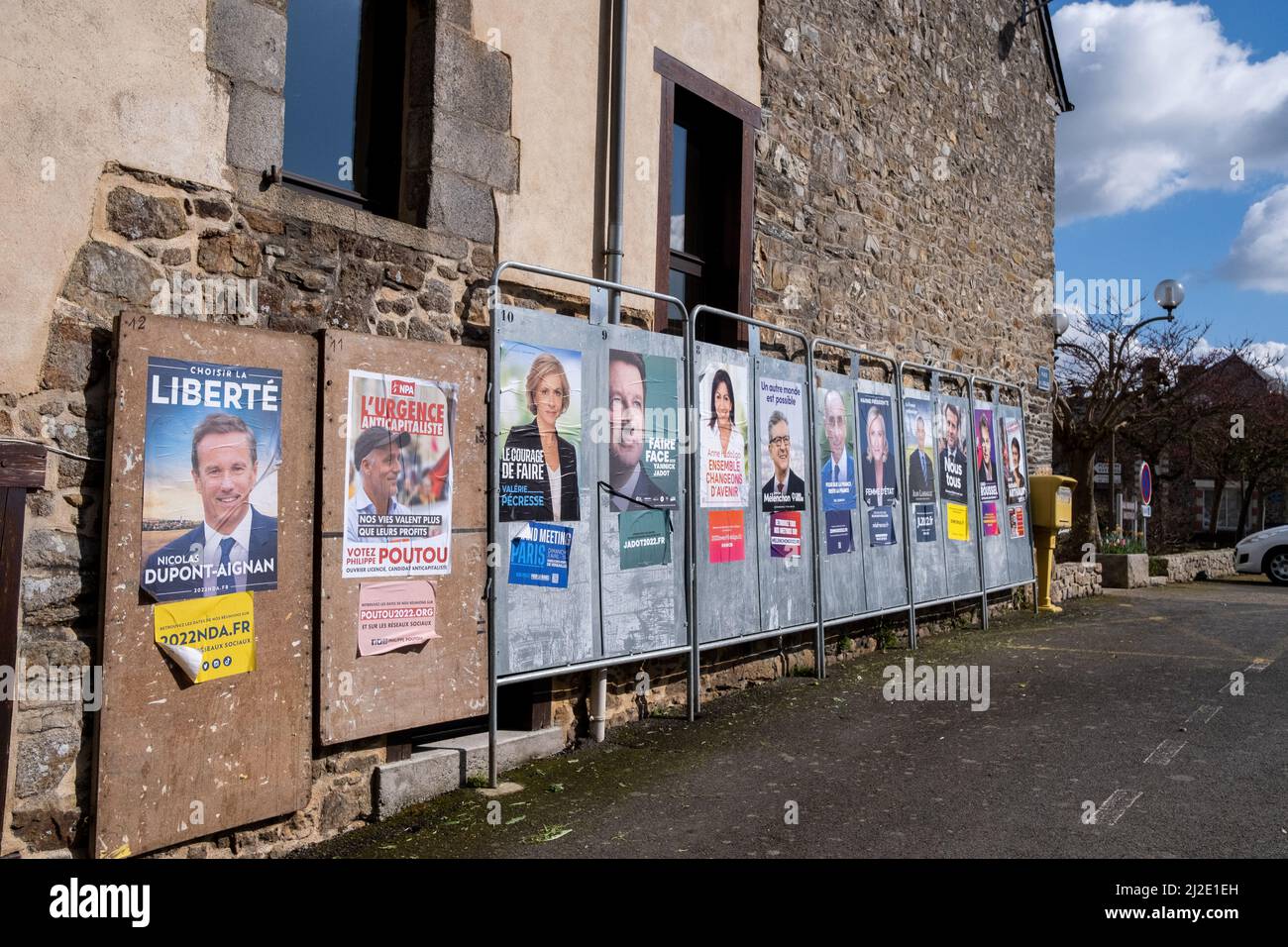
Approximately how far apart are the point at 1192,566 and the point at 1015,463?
29.8ft

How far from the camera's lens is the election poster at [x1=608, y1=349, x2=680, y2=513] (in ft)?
20.7

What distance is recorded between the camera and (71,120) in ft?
13.3

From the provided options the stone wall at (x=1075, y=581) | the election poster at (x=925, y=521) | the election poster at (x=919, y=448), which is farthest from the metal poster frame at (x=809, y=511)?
the stone wall at (x=1075, y=581)

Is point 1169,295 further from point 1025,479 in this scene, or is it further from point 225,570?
point 225,570

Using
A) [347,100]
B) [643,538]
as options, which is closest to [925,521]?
[643,538]

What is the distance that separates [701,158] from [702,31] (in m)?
0.95

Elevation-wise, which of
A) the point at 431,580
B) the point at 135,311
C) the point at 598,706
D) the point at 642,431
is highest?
the point at 135,311

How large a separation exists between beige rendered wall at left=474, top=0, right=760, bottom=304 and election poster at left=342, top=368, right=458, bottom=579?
125 cm

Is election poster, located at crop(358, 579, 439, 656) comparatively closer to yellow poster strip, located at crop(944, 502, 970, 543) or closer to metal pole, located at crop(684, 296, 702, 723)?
metal pole, located at crop(684, 296, 702, 723)

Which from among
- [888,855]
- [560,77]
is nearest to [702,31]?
[560,77]

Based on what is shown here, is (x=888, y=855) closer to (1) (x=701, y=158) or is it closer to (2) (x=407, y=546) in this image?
(2) (x=407, y=546)

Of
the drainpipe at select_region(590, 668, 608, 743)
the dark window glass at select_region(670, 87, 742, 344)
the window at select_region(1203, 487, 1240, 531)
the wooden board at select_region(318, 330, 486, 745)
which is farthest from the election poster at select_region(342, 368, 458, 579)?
the window at select_region(1203, 487, 1240, 531)

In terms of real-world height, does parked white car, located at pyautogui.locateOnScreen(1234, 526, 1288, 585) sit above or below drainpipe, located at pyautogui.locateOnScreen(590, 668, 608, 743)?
above
